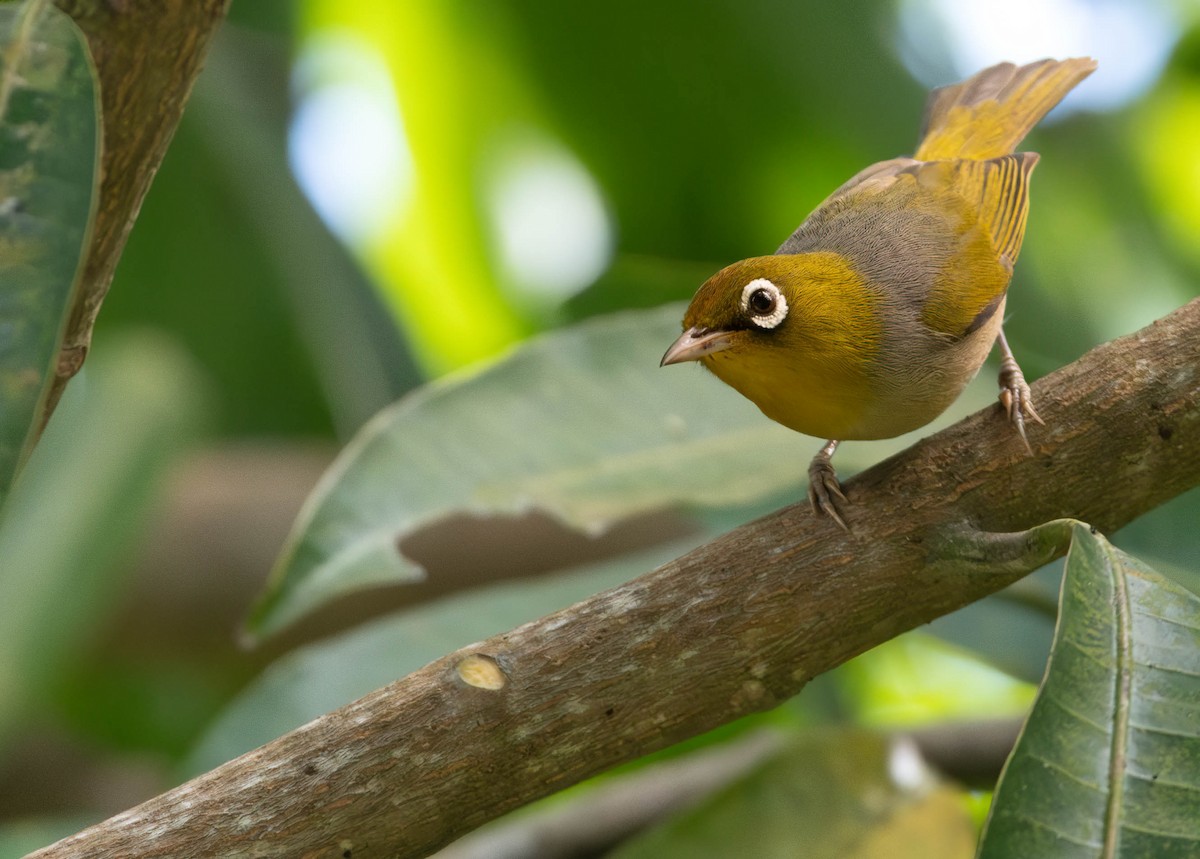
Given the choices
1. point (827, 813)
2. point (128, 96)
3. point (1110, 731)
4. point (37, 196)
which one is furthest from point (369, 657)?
point (1110, 731)

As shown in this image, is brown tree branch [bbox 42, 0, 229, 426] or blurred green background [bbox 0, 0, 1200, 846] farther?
blurred green background [bbox 0, 0, 1200, 846]

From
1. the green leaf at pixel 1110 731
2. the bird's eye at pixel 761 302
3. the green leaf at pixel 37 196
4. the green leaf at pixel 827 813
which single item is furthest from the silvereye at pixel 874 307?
the green leaf at pixel 37 196

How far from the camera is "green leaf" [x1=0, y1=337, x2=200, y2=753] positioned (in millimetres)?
2395

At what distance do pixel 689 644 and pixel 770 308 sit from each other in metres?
0.65

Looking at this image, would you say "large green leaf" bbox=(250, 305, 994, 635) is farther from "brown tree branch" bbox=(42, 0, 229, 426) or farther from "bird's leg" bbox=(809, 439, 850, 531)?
"brown tree branch" bbox=(42, 0, 229, 426)

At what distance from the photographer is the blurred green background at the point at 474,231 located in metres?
3.88

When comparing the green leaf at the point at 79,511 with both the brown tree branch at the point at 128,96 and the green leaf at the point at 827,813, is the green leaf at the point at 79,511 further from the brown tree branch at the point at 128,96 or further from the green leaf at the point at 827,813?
the green leaf at the point at 827,813

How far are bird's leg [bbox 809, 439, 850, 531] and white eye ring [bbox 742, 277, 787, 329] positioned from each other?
0.24 m

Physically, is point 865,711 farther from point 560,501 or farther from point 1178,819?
point 1178,819

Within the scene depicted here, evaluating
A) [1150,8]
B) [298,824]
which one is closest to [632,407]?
[298,824]

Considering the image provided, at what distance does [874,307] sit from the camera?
2.17 meters

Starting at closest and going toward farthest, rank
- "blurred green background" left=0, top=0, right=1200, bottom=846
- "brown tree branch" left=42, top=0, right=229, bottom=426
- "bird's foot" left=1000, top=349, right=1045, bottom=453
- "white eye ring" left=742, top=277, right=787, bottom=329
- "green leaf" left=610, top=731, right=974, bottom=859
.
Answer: "brown tree branch" left=42, top=0, right=229, bottom=426
"bird's foot" left=1000, top=349, right=1045, bottom=453
"white eye ring" left=742, top=277, right=787, bottom=329
"green leaf" left=610, top=731, right=974, bottom=859
"blurred green background" left=0, top=0, right=1200, bottom=846

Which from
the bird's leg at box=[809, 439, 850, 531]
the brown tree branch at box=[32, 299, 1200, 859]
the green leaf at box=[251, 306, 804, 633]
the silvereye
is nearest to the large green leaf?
the green leaf at box=[251, 306, 804, 633]

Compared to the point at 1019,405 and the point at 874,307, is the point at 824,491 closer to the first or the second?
the point at 1019,405
